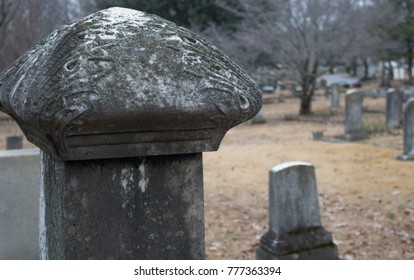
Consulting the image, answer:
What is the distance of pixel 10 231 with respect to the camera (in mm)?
4262

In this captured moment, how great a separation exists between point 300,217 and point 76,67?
4.16 meters

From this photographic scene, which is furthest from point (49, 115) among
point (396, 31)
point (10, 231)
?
point (396, 31)

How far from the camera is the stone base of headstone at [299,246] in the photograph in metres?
5.14

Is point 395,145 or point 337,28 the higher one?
point 337,28

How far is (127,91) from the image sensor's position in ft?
5.42

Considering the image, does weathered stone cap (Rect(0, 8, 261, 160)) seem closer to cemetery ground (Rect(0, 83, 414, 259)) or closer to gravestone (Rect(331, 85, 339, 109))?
cemetery ground (Rect(0, 83, 414, 259))

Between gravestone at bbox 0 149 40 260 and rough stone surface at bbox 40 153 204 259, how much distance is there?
230 cm

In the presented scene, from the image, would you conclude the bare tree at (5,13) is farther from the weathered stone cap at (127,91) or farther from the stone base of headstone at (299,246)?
the weathered stone cap at (127,91)

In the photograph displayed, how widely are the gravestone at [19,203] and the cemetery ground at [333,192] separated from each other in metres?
2.24

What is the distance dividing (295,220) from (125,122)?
3981mm

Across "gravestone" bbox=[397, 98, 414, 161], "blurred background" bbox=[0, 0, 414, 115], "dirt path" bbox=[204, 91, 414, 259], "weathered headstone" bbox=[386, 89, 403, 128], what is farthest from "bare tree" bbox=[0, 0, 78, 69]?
"weathered headstone" bbox=[386, 89, 403, 128]

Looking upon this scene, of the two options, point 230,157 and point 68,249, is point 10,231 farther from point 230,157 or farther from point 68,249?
point 230,157

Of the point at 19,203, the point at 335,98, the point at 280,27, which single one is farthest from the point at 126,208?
the point at 335,98

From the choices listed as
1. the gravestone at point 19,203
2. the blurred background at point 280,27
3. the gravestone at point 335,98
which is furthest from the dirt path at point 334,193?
the gravestone at point 335,98
